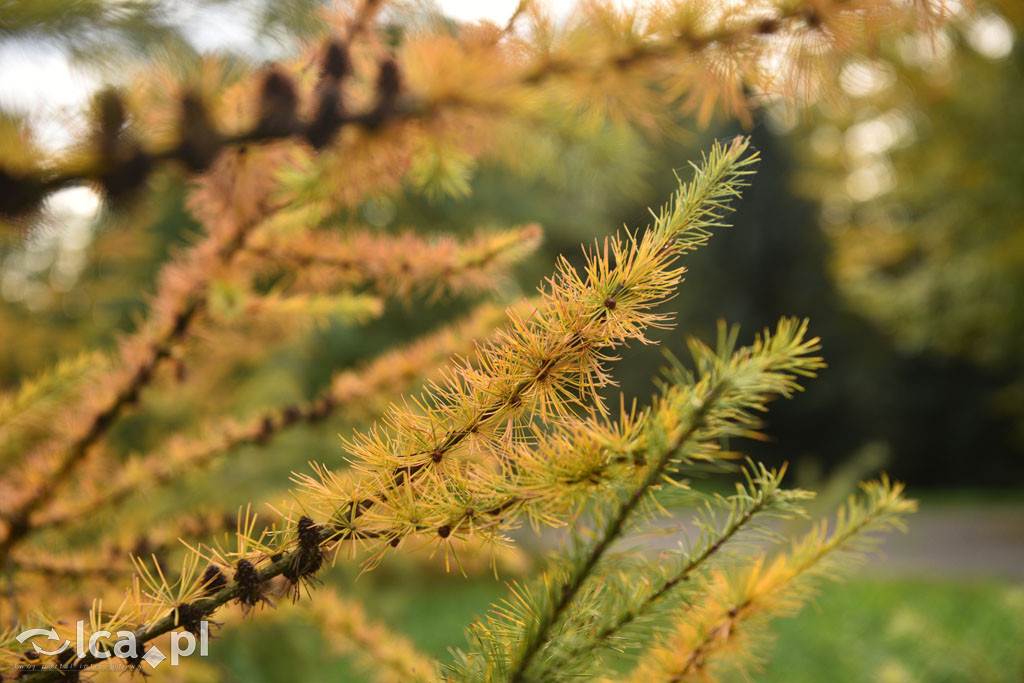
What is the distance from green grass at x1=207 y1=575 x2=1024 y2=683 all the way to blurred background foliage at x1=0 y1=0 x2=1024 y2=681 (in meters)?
0.03

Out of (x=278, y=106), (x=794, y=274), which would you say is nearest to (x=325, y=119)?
(x=278, y=106)

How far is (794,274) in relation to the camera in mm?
14516

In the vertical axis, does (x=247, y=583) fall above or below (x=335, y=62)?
below

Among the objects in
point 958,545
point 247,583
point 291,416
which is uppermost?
point 247,583

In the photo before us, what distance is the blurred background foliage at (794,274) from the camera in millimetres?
1029

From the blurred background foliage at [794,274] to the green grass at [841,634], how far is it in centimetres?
3

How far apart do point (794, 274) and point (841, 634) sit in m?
10.2

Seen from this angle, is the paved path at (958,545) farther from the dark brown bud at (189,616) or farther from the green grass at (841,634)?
the dark brown bud at (189,616)

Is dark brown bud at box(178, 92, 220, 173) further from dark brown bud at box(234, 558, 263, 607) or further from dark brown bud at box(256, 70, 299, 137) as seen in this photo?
dark brown bud at box(234, 558, 263, 607)

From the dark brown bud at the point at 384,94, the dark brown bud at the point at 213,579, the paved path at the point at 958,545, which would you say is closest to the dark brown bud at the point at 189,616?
the dark brown bud at the point at 213,579

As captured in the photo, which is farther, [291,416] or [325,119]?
[291,416]

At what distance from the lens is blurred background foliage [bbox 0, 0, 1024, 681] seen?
103cm

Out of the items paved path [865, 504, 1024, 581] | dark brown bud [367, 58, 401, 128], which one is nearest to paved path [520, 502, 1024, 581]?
paved path [865, 504, 1024, 581]

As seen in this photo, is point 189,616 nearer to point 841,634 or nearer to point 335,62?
point 335,62
